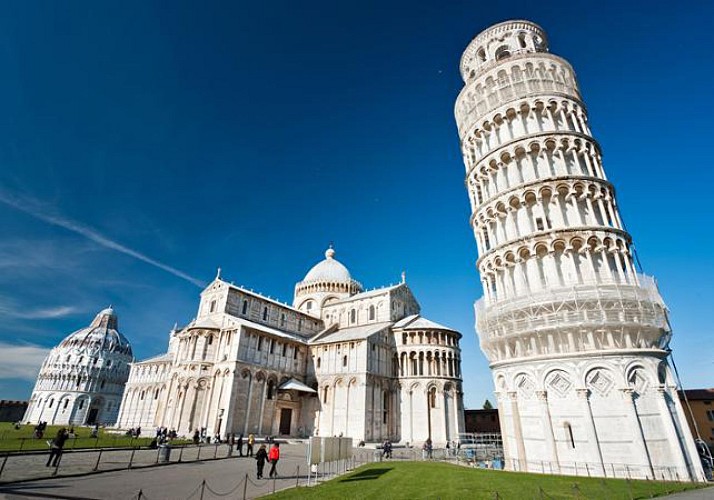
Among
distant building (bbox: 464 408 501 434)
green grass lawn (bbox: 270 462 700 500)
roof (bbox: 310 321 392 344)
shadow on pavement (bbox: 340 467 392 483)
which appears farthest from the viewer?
distant building (bbox: 464 408 501 434)

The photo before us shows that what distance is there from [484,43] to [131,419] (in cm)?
7009

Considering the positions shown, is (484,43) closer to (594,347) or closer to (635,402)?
(594,347)

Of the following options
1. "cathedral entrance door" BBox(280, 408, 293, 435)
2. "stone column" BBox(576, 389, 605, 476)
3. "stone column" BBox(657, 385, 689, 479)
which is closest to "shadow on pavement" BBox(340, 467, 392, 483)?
"stone column" BBox(576, 389, 605, 476)

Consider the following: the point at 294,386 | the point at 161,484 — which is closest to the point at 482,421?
the point at 294,386

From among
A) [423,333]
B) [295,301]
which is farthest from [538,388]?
[295,301]

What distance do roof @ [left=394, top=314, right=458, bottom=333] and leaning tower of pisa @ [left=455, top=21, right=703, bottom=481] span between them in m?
17.6

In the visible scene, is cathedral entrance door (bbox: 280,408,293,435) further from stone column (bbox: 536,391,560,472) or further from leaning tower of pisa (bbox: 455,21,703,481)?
stone column (bbox: 536,391,560,472)

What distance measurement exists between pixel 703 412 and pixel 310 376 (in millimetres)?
46942

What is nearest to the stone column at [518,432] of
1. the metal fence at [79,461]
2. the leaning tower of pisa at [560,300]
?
the leaning tower of pisa at [560,300]

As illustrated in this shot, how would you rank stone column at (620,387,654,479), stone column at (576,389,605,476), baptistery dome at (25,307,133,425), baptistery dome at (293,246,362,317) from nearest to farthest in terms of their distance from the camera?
stone column at (620,387,654,479), stone column at (576,389,605,476), baptistery dome at (293,246,362,317), baptistery dome at (25,307,133,425)

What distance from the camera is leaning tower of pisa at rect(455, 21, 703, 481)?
16.7 metres

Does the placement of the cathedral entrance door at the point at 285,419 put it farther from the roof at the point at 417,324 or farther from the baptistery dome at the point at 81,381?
the baptistery dome at the point at 81,381

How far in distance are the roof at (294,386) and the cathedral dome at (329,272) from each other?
1931 centimetres

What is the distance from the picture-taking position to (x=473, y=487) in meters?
12.9
